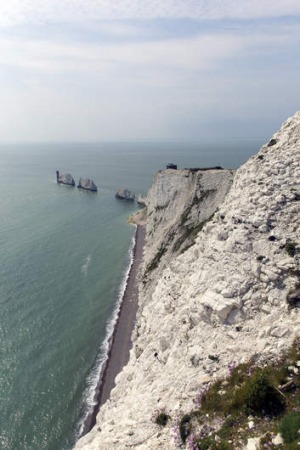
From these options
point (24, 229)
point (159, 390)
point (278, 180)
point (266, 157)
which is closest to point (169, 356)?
point (159, 390)

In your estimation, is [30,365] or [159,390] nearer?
[159,390]

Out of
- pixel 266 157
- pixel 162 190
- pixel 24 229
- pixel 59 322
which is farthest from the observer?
pixel 24 229

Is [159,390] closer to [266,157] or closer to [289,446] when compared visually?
[289,446]

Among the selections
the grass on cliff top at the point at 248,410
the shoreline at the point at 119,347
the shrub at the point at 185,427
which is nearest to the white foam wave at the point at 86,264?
the shoreline at the point at 119,347

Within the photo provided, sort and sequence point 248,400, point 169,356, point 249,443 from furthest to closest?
point 169,356 → point 248,400 → point 249,443

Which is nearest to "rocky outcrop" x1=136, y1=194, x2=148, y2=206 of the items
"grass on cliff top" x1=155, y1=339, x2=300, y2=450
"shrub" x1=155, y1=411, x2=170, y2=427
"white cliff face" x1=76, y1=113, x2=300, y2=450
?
"white cliff face" x1=76, y1=113, x2=300, y2=450

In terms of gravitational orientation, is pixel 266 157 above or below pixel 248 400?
above

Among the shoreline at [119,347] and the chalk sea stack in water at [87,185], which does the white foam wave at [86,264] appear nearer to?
the shoreline at [119,347]

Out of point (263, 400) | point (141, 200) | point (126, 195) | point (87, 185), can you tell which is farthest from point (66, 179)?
point (263, 400)
